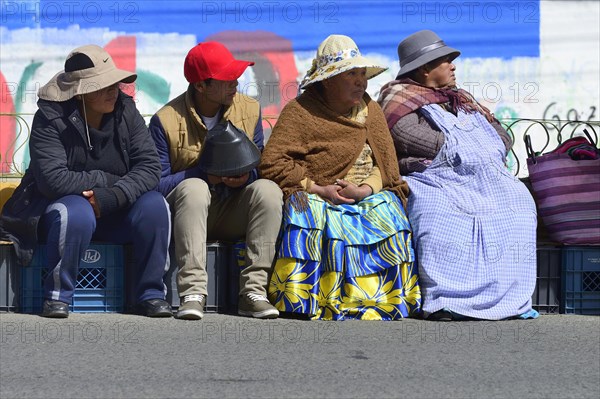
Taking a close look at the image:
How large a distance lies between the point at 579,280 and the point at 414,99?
1.39 metres

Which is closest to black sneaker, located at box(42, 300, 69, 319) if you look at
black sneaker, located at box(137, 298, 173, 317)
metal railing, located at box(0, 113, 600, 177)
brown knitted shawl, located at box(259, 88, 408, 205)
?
black sneaker, located at box(137, 298, 173, 317)

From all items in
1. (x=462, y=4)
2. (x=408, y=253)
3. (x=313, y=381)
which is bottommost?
(x=313, y=381)

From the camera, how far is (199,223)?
563 centimetres

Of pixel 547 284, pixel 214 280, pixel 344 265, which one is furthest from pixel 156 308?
pixel 547 284

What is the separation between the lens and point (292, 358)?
4.61 m

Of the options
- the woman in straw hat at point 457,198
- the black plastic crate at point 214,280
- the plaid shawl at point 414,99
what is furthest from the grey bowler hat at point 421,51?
the black plastic crate at point 214,280

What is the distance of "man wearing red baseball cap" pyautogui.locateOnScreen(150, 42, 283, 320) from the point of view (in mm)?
5609

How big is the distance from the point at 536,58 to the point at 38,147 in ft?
17.3

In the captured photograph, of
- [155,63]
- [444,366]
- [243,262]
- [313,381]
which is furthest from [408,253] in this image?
[155,63]

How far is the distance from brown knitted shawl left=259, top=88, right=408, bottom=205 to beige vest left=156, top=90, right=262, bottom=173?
0.73 feet

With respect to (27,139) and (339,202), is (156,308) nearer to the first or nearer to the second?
(339,202)

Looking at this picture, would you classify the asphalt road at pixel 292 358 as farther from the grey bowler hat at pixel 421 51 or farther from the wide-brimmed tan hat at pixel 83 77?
the grey bowler hat at pixel 421 51

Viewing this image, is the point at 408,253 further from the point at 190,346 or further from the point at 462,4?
the point at 462,4

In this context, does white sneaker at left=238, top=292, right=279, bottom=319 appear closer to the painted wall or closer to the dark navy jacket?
the dark navy jacket
